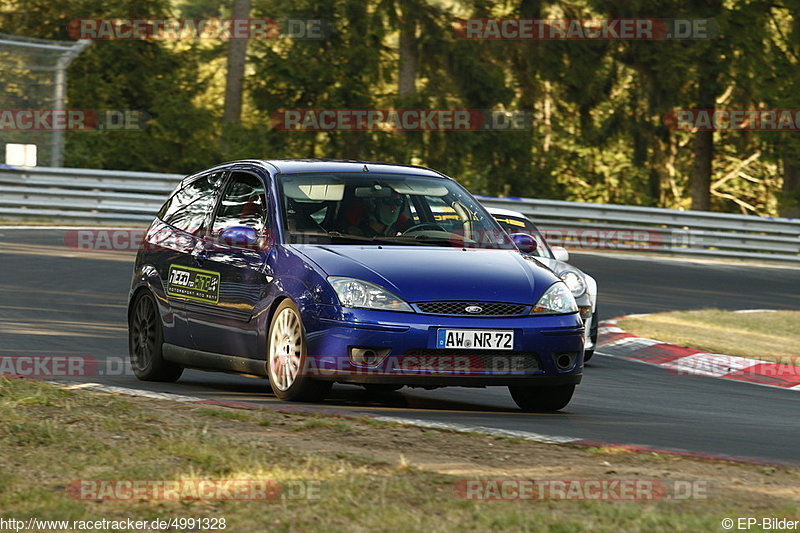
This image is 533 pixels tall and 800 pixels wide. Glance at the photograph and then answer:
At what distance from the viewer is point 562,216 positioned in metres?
28.6

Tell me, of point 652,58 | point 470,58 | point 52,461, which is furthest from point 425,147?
point 52,461

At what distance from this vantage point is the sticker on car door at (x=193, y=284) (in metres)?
9.61

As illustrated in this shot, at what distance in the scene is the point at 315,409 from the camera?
843 centimetres

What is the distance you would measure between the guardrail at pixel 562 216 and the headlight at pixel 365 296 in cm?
1835

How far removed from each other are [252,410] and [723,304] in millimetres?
13184

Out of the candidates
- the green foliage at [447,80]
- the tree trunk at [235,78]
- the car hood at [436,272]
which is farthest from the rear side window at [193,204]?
the tree trunk at [235,78]

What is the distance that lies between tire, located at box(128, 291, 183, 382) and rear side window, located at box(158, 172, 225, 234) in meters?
0.60

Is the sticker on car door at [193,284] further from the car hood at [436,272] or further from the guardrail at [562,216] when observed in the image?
the guardrail at [562,216]

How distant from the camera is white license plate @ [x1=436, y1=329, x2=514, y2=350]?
8.32 metres

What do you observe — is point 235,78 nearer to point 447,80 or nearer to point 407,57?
point 407,57

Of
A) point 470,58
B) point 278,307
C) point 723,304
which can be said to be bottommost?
point 723,304

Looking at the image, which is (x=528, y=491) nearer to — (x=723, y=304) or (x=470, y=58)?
(x=723, y=304)

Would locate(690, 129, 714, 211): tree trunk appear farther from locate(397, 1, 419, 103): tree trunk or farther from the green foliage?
locate(397, 1, 419, 103): tree trunk

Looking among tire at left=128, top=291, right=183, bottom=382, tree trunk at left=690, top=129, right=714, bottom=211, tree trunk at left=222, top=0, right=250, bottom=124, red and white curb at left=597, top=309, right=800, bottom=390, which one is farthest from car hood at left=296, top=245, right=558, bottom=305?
tree trunk at left=222, top=0, right=250, bottom=124
